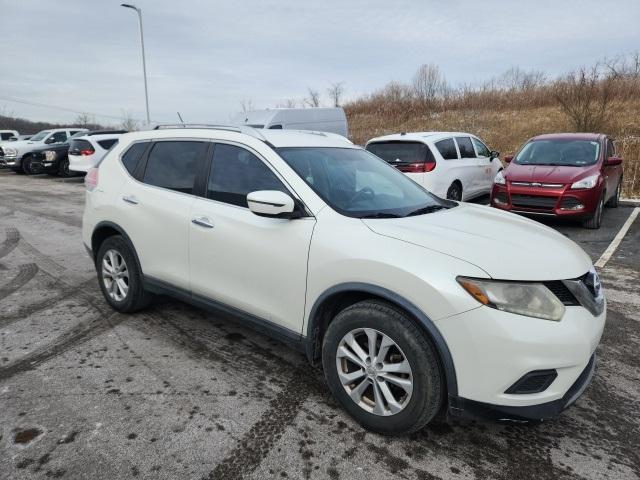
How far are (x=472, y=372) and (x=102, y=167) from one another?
12.5ft

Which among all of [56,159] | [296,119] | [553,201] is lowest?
[56,159]

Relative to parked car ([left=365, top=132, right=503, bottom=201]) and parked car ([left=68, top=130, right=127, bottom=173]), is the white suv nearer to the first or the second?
parked car ([left=365, top=132, right=503, bottom=201])

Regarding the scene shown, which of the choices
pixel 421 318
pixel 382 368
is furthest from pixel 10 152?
pixel 421 318

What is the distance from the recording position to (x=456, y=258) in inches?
90.2

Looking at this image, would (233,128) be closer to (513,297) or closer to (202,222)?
(202,222)

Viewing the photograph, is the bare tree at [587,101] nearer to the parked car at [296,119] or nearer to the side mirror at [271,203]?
the parked car at [296,119]

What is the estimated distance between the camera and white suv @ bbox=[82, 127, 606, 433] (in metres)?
2.20

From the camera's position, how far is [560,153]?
8.65m

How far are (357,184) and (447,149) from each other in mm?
6537

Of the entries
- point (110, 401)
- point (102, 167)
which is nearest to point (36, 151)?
point (102, 167)

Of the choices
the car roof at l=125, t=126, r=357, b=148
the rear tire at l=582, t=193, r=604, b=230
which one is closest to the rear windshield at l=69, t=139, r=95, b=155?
the car roof at l=125, t=126, r=357, b=148

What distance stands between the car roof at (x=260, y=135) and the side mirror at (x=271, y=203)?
61 cm

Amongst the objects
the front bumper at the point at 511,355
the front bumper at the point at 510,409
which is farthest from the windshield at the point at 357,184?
the front bumper at the point at 510,409

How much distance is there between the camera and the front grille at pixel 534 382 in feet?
7.11
